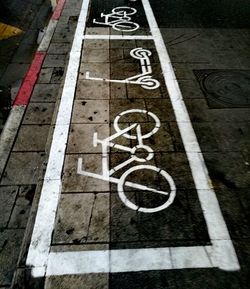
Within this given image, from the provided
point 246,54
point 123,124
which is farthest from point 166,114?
point 246,54

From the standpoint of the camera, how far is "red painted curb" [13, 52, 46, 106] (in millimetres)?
6301

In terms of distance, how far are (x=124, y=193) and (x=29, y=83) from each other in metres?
3.83

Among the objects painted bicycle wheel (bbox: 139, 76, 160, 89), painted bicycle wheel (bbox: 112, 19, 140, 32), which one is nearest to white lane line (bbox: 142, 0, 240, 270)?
painted bicycle wheel (bbox: 139, 76, 160, 89)

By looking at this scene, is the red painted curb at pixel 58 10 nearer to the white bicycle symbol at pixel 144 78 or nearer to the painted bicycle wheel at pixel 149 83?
the white bicycle symbol at pixel 144 78

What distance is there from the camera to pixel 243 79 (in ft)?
22.6

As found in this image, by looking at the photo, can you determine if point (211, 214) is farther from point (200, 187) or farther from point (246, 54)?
point (246, 54)

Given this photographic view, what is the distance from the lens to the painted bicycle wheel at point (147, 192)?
4.22m

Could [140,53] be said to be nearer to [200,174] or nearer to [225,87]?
[225,87]

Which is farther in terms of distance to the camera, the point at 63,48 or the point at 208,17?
the point at 208,17

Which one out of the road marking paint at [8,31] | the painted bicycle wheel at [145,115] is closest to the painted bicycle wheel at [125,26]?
the road marking paint at [8,31]

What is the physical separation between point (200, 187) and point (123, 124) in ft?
6.06

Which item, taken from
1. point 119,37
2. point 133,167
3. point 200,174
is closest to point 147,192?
point 133,167

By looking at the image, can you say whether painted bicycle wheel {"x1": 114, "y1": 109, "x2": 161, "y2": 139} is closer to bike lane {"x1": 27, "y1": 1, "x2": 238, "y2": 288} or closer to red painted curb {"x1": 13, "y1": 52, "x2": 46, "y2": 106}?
bike lane {"x1": 27, "y1": 1, "x2": 238, "y2": 288}

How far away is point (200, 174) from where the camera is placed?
4.69m
